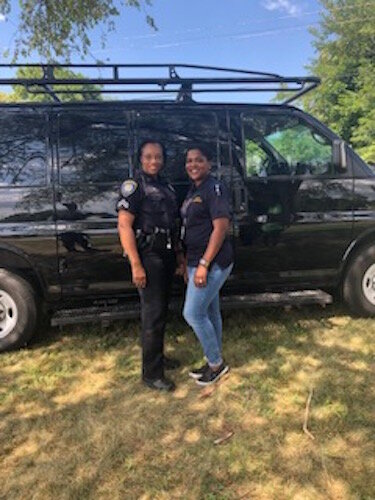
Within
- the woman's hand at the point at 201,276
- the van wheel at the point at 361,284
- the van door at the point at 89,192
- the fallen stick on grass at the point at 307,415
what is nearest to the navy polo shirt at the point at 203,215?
the woman's hand at the point at 201,276

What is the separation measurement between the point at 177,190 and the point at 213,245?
1.15 metres

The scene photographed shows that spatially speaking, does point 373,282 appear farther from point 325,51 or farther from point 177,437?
point 325,51

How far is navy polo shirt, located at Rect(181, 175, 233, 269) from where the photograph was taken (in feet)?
10.0

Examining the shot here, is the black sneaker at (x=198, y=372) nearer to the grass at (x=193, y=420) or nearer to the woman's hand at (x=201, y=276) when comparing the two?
the grass at (x=193, y=420)

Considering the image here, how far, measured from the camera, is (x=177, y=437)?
2.83m

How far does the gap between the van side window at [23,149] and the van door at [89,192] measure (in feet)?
0.48

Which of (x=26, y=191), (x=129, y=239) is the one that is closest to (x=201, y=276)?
(x=129, y=239)

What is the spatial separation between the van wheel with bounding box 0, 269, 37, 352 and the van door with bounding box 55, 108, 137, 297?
35 cm

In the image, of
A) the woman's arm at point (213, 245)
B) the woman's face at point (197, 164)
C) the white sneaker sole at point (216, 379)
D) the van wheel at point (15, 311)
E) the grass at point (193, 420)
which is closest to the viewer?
the grass at point (193, 420)

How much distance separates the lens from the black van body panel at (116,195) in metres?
3.91

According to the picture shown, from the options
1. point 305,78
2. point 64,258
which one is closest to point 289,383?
point 64,258

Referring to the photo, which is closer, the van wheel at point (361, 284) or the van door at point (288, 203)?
the van door at point (288, 203)

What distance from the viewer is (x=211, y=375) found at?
349cm

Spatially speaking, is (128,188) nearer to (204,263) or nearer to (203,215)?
(203,215)
